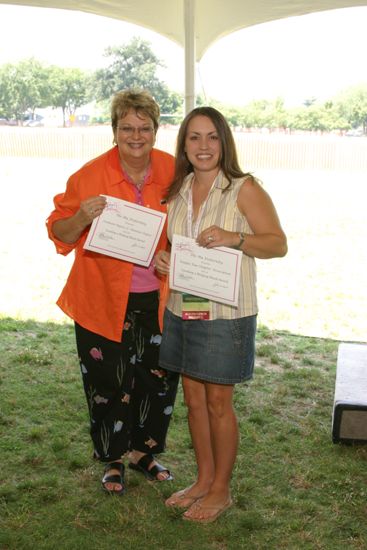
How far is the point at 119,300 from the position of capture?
3.21m

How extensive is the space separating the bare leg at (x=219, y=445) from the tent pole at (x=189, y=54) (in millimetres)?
3138

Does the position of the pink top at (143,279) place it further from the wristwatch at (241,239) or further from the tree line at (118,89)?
the tree line at (118,89)

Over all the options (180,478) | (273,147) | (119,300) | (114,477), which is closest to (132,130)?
(119,300)

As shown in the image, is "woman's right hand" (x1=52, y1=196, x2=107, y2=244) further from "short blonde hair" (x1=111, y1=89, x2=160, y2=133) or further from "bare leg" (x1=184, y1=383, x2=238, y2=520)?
"bare leg" (x1=184, y1=383, x2=238, y2=520)

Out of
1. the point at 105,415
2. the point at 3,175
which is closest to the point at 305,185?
the point at 3,175

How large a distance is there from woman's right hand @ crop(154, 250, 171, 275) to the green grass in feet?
4.15

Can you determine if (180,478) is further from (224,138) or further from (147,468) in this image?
(224,138)

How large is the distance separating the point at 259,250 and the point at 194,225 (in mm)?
308

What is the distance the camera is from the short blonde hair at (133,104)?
3.04 m

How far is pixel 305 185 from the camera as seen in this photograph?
20.1m

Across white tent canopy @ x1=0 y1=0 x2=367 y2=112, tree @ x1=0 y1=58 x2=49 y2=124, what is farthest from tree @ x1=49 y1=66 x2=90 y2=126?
white tent canopy @ x1=0 y1=0 x2=367 y2=112

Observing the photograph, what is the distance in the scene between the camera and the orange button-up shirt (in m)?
3.17

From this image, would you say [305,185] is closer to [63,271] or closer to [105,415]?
[63,271]

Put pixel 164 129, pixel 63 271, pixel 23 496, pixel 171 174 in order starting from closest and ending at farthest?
pixel 171 174
pixel 23 496
pixel 63 271
pixel 164 129
